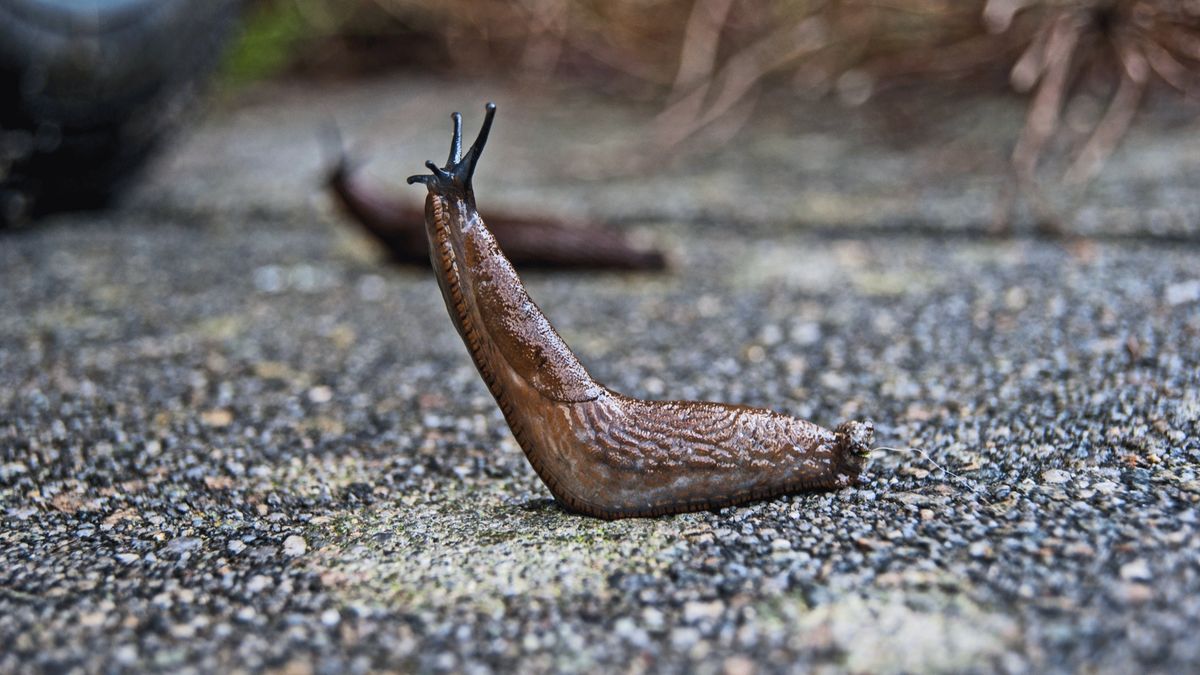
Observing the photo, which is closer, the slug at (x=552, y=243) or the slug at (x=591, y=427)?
the slug at (x=591, y=427)

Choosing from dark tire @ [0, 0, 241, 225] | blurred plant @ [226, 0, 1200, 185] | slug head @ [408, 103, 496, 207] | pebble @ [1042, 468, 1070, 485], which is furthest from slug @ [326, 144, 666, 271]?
pebble @ [1042, 468, 1070, 485]

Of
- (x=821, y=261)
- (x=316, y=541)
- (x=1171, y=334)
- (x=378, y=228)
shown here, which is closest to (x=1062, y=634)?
(x=316, y=541)

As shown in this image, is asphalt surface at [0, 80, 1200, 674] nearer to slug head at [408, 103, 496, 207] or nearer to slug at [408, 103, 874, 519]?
slug at [408, 103, 874, 519]

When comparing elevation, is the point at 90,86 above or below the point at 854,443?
above

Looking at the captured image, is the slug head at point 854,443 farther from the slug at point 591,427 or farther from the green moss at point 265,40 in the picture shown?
the green moss at point 265,40

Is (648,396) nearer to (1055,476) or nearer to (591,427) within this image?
(591,427)

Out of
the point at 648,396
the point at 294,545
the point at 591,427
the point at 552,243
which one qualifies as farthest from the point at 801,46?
the point at 294,545

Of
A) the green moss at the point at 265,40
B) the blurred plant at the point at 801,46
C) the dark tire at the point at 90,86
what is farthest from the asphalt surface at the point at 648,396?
the green moss at the point at 265,40
